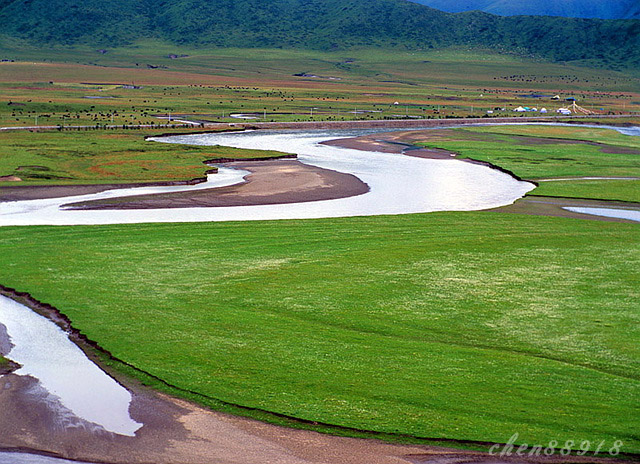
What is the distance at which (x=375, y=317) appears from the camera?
22.1m

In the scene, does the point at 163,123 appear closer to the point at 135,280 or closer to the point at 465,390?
the point at 135,280

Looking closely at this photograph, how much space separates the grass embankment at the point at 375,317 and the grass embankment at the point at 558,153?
58.4ft

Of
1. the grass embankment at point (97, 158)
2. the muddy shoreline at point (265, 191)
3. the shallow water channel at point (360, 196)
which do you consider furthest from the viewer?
the grass embankment at point (97, 158)

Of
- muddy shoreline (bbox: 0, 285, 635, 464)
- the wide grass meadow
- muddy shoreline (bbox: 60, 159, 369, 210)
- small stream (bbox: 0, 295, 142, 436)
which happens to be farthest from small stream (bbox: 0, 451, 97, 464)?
muddy shoreline (bbox: 60, 159, 369, 210)

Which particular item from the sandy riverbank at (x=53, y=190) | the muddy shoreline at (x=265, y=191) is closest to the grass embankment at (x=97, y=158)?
the sandy riverbank at (x=53, y=190)

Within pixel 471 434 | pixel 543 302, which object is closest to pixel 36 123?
pixel 543 302

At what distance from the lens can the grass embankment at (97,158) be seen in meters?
53.3

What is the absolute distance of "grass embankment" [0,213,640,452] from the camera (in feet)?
55.2

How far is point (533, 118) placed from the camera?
13088 centimetres

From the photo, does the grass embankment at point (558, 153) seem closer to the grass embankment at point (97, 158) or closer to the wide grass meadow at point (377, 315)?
the wide grass meadow at point (377, 315)

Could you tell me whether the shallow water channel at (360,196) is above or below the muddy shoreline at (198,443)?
above

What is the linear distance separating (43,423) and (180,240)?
16.6 meters

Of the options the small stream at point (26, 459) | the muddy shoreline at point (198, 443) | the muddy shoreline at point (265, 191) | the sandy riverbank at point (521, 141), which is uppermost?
the sandy riverbank at point (521, 141)

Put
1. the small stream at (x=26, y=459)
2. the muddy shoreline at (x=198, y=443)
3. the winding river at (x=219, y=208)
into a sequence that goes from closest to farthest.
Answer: the small stream at (x=26, y=459) < the muddy shoreline at (x=198, y=443) < the winding river at (x=219, y=208)
